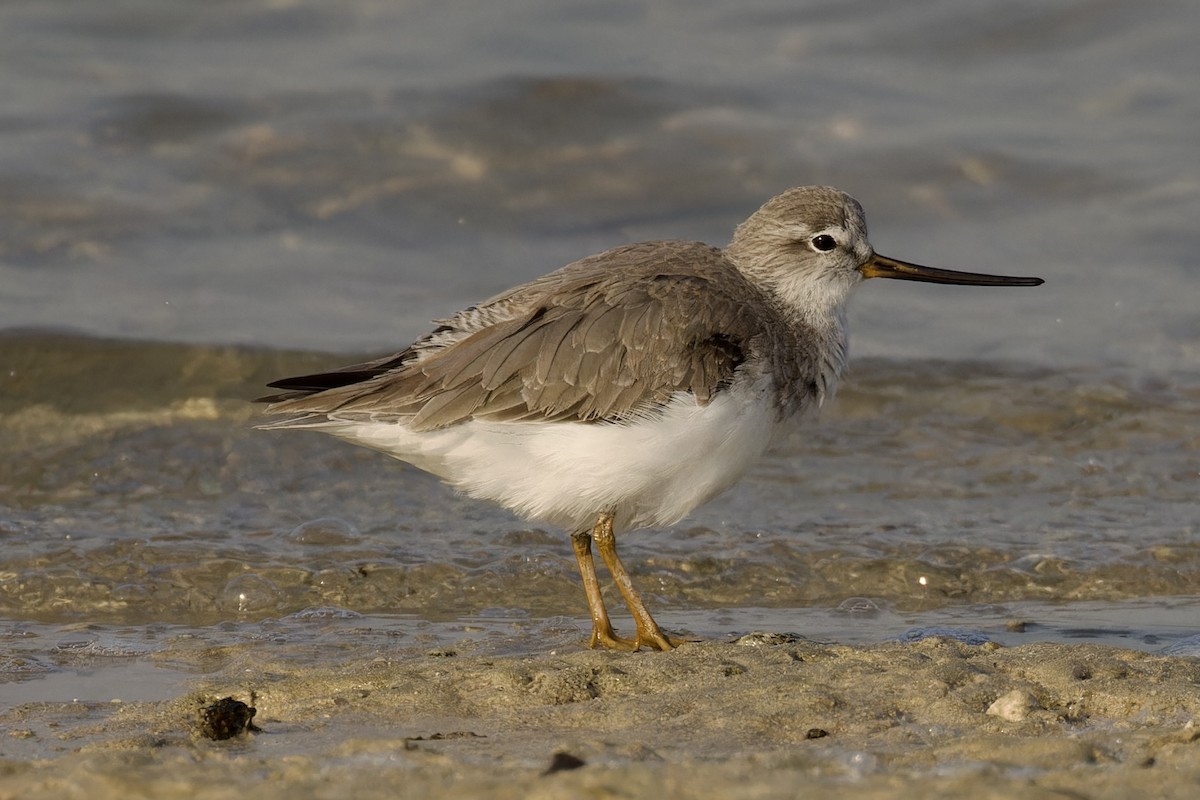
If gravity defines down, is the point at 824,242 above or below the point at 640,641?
above

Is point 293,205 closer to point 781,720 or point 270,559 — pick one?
point 270,559

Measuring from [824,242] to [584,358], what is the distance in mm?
1559

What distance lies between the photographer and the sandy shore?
3957 millimetres

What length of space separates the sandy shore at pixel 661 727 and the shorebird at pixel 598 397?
0.72 m

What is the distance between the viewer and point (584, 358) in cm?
653

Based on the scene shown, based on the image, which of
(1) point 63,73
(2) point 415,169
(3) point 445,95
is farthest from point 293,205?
(1) point 63,73

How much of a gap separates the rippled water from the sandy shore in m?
0.85

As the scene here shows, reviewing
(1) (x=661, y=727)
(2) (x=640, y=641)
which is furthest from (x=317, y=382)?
(1) (x=661, y=727)

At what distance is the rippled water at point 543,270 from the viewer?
7.80m

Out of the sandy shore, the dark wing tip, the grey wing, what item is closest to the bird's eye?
the grey wing

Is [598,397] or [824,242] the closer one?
[598,397]

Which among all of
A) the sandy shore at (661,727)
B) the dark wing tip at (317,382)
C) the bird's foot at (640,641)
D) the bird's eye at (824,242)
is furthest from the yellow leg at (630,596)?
the bird's eye at (824,242)

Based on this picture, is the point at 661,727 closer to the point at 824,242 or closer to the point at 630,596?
the point at 630,596

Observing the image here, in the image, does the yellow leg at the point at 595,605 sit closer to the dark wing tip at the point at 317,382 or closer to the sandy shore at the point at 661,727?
the sandy shore at the point at 661,727
